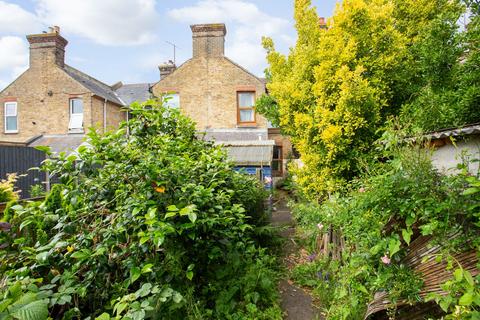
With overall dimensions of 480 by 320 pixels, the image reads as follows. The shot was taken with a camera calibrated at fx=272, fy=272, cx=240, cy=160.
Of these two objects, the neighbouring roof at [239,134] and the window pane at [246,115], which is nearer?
the neighbouring roof at [239,134]

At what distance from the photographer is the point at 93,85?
17609 millimetres

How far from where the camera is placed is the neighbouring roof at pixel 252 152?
1256 cm

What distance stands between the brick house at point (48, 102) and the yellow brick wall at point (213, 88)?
5.28 m

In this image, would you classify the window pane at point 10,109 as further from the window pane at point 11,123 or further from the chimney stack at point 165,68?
the chimney stack at point 165,68

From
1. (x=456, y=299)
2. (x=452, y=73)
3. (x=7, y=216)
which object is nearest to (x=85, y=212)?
(x=7, y=216)

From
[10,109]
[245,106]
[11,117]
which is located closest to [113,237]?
[245,106]

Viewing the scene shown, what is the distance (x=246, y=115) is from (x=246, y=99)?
885mm

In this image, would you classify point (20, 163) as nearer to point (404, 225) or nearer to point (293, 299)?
point (293, 299)

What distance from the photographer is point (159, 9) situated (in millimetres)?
5090

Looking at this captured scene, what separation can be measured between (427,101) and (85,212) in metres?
5.28

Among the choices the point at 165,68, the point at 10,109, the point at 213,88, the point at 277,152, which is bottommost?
the point at 277,152

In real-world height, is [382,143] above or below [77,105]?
below

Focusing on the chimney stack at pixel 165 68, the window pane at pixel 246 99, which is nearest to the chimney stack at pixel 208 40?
the window pane at pixel 246 99

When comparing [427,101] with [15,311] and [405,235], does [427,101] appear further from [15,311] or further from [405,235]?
[15,311]
